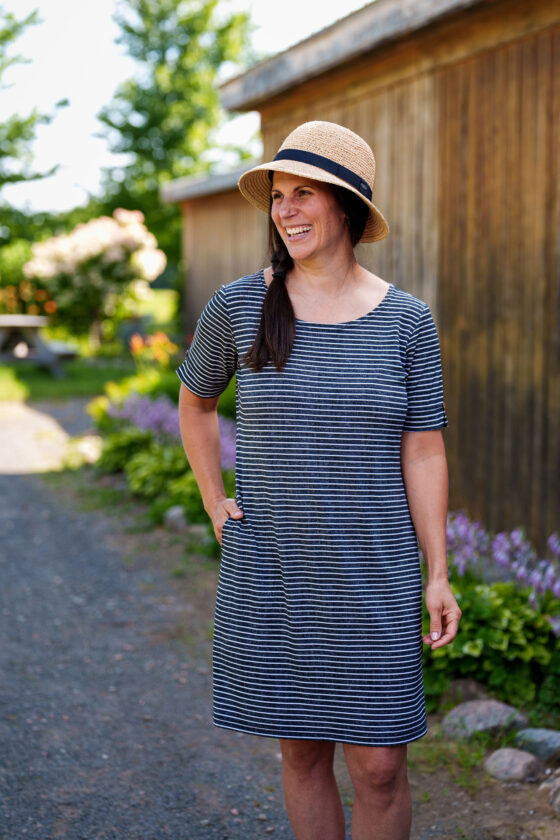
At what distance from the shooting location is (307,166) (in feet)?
7.27

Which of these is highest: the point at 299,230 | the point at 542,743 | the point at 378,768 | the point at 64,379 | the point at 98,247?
the point at 98,247

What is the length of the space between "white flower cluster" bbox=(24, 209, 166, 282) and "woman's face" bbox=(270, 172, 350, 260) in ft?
47.8

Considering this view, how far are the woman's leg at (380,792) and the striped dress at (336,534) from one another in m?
0.06

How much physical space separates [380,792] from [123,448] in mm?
6744

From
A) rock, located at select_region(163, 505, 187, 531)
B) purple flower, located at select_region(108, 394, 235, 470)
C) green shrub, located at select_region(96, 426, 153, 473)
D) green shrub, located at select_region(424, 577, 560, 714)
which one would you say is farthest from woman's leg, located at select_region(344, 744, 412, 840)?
green shrub, located at select_region(96, 426, 153, 473)

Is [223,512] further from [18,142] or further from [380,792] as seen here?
[18,142]

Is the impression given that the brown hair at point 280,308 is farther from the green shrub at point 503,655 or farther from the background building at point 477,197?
the background building at point 477,197

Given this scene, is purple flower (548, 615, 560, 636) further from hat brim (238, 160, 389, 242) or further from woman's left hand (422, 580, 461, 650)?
hat brim (238, 160, 389, 242)

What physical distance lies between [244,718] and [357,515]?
22.9 inches

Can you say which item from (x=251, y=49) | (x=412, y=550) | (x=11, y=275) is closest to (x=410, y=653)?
(x=412, y=550)

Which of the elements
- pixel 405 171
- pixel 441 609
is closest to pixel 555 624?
pixel 441 609

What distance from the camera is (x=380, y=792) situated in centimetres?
220

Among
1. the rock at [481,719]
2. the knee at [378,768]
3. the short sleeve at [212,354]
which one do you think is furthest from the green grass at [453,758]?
the short sleeve at [212,354]

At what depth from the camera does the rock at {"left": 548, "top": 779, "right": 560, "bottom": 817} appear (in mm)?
2992
